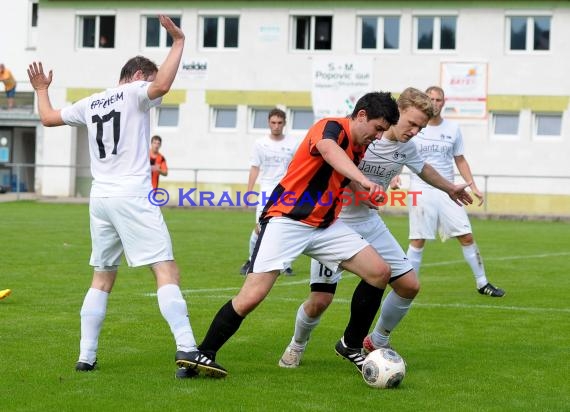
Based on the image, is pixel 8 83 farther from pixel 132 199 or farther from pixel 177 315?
pixel 177 315

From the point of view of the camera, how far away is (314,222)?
761 cm

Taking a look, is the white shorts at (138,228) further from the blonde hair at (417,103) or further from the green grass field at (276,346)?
the blonde hair at (417,103)

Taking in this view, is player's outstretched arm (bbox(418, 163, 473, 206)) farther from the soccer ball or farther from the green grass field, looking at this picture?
the soccer ball

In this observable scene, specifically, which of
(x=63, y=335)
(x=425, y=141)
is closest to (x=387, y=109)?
(x=63, y=335)

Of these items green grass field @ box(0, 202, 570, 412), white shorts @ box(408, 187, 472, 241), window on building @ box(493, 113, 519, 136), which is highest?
window on building @ box(493, 113, 519, 136)

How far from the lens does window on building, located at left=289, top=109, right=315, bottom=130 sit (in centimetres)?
4338

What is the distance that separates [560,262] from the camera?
18.2 metres

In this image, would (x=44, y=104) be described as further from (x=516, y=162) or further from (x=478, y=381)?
(x=516, y=162)

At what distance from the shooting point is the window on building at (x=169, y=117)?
44688mm

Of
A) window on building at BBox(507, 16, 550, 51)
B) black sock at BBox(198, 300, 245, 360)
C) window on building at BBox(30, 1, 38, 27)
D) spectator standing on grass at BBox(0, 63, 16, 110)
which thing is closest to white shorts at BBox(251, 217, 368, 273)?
black sock at BBox(198, 300, 245, 360)

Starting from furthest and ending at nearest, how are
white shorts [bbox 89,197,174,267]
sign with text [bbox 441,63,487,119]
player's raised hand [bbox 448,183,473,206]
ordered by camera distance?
1. sign with text [bbox 441,63,487,119]
2. player's raised hand [bbox 448,183,473,206]
3. white shorts [bbox 89,197,174,267]

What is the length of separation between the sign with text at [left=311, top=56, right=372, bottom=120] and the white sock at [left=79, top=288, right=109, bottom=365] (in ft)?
114

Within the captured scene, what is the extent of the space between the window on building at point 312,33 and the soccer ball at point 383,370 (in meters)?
36.5

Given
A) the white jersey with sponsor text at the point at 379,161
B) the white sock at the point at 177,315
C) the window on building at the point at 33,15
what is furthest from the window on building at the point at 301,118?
the white sock at the point at 177,315
